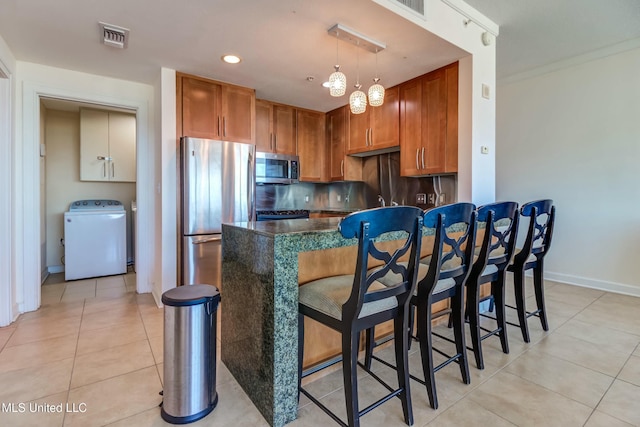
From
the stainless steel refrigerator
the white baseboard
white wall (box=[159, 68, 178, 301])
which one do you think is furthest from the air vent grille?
the white baseboard

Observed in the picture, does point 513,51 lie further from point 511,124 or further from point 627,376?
point 627,376

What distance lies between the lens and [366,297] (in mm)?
1198

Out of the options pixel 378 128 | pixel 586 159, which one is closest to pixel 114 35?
pixel 378 128

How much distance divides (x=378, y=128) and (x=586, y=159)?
7.68 feet

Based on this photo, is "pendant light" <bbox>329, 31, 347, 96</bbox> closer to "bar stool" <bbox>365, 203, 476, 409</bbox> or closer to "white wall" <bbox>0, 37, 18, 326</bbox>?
"bar stool" <bbox>365, 203, 476, 409</bbox>

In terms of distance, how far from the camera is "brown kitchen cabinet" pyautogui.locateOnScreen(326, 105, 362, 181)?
14.1ft

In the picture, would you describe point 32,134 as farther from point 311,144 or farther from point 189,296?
point 311,144

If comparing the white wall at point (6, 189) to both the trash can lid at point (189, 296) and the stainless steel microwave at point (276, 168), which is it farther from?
the stainless steel microwave at point (276, 168)

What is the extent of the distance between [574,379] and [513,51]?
10.2 ft

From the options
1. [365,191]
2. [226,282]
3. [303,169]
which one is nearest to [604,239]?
[365,191]

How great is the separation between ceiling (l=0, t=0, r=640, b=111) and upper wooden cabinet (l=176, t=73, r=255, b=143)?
0.13 meters

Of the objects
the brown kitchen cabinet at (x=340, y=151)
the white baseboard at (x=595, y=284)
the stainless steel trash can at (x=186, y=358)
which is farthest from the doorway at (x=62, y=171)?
the white baseboard at (x=595, y=284)

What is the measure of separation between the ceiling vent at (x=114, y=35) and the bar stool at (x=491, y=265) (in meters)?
2.74

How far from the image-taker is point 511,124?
4102 millimetres
